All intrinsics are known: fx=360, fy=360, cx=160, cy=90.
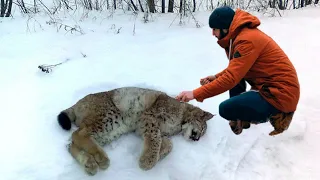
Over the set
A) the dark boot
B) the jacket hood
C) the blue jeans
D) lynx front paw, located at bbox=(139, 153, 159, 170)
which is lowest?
lynx front paw, located at bbox=(139, 153, 159, 170)

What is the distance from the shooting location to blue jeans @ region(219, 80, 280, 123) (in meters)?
3.55

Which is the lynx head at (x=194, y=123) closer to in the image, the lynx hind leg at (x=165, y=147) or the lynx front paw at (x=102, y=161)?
the lynx hind leg at (x=165, y=147)

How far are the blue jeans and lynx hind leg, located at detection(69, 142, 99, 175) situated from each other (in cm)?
145

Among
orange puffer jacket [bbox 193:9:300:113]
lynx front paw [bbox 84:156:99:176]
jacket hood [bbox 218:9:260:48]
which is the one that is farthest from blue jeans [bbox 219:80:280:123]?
lynx front paw [bbox 84:156:99:176]

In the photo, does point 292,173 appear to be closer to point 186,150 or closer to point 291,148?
point 291,148

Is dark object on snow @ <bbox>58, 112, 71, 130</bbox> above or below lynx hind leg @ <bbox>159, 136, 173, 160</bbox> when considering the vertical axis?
above

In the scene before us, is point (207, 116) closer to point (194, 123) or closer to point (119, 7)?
point (194, 123)

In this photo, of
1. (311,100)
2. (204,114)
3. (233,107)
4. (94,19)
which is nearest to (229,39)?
(233,107)

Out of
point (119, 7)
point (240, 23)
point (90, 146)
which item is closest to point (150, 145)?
point (90, 146)

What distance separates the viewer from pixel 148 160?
12.6 ft

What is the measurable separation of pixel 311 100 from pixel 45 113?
350 cm

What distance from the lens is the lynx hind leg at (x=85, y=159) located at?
3.64 meters

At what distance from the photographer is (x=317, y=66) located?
5641 mm

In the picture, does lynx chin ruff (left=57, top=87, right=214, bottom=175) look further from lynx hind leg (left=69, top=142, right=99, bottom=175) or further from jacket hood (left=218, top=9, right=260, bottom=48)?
jacket hood (left=218, top=9, right=260, bottom=48)
